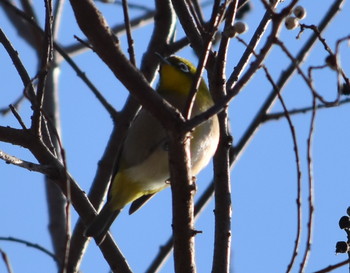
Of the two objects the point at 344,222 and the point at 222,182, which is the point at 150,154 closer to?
the point at 222,182

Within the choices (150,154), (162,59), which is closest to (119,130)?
(162,59)

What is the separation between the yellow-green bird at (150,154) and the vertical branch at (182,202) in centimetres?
98

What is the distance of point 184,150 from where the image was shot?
2754 millimetres

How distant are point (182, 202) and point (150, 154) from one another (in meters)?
1.36

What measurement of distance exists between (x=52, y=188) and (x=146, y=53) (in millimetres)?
1218

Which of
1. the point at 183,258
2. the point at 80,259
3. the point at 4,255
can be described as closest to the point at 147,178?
the point at 80,259

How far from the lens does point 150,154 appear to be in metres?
4.22

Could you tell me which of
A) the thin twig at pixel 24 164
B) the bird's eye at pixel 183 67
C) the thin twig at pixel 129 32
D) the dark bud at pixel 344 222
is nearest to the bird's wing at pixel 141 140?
the bird's eye at pixel 183 67

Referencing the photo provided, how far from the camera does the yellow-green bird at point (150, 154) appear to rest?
4.14m

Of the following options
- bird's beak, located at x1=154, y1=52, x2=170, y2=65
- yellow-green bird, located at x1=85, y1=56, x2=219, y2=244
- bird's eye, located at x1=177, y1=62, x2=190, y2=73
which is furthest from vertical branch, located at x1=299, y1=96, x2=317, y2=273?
bird's eye, located at x1=177, y1=62, x2=190, y2=73

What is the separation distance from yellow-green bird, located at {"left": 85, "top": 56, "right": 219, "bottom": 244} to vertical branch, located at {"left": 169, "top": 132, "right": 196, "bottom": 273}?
38.5 inches

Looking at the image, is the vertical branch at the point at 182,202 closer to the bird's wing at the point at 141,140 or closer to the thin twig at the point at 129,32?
the thin twig at the point at 129,32

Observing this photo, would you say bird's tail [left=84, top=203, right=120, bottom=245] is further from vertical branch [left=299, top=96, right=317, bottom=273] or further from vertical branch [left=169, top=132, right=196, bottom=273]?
vertical branch [left=299, top=96, right=317, bottom=273]

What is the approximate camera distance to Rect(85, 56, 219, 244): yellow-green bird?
4141mm
